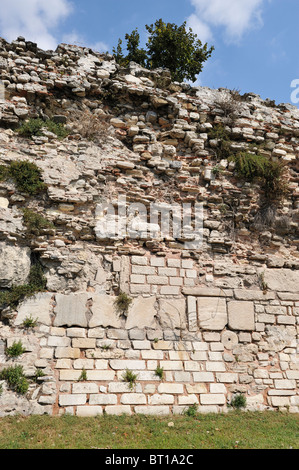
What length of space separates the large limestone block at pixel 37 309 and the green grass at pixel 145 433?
1527mm

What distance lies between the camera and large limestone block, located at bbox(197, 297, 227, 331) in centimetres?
705

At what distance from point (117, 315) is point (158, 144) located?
12.9 feet

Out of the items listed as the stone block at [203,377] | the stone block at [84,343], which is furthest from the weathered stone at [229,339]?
the stone block at [84,343]

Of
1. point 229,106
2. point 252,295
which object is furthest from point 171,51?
point 252,295

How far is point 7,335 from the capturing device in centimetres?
608

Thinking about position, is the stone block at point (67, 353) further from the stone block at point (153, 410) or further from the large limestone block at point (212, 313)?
the large limestone block at point (212, 313)

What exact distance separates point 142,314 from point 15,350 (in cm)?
227

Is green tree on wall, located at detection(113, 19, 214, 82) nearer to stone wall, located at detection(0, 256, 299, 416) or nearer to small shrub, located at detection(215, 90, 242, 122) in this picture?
small shrub, located at detection(215, 90, 242, 122)

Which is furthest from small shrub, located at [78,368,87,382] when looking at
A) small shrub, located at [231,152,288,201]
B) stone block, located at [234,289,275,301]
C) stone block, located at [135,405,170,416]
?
small shrub, located at [231,152,288,201]

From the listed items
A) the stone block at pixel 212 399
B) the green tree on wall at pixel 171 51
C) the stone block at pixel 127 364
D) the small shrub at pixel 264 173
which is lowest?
the stone block at pixel 212 399

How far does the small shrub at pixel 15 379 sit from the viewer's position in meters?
5.71

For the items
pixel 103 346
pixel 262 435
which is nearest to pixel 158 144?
pixel 103 346
